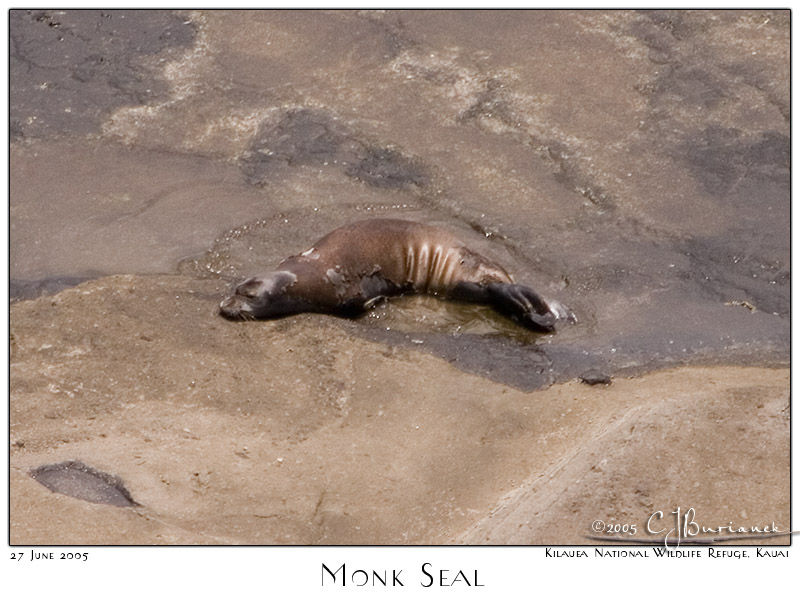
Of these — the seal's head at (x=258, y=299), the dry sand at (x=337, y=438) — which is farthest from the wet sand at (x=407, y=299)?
the seal's head at (x=258, y=299)

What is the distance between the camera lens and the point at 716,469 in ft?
16.8

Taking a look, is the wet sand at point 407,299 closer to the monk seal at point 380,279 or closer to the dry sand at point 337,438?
the dry sand at point 337,438

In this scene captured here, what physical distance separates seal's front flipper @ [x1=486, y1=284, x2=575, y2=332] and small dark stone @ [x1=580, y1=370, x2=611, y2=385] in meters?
0.54

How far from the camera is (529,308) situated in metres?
6.89

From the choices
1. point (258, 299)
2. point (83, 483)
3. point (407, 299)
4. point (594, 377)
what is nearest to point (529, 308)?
point (594, 377)

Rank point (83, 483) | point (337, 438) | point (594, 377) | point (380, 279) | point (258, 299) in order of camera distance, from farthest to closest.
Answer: point (380, 279) → point (258, 299) → point (594, 377) → point (337, 438) → point (83, 483)

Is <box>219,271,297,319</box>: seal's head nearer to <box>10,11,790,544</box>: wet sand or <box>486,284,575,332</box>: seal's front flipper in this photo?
<box>10,11,790,544</box>: wet sand

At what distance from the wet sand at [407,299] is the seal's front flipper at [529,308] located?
148mm

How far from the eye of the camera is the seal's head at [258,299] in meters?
6.81

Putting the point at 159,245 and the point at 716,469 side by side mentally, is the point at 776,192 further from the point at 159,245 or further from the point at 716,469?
the point at 159,245

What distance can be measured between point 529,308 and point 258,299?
170cm

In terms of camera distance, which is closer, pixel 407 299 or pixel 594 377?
pixel 594 377

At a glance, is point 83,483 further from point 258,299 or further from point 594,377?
point 594,377

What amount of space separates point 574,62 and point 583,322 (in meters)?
3.43
